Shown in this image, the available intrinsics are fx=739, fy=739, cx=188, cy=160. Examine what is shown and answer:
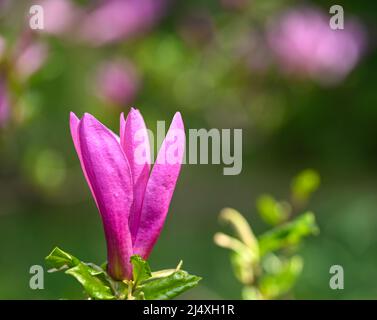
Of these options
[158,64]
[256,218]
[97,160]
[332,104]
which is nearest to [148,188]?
[97,160]

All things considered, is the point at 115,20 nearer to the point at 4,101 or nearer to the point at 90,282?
the point at 4,101

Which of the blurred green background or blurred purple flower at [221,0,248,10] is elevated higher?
blurred purple flower at [221,0,248,10]

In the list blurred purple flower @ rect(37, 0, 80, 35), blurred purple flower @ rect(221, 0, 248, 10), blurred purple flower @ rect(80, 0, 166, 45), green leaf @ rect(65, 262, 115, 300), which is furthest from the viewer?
blurred purple flower @ rect(221, 0, 248, 10)

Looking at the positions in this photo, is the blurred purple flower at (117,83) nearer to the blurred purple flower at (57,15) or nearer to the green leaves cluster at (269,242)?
the blurred purple flower at (57,15)

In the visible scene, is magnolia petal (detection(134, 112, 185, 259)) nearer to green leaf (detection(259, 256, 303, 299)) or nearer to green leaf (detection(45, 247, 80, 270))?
green leaf (detection(45, 247, 80, 270))

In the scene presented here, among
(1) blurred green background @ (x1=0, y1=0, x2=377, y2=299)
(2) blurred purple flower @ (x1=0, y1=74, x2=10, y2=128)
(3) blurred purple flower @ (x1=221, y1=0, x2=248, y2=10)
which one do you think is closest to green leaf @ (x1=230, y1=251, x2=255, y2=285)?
(2) blurred purple flower @ (x1=0, y1=74, x2=10, y2=128)

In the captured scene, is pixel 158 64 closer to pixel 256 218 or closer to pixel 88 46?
pixel 88 46

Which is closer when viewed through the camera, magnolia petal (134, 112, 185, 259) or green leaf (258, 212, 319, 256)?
magnolia petal (134, 112, 185, 259)
